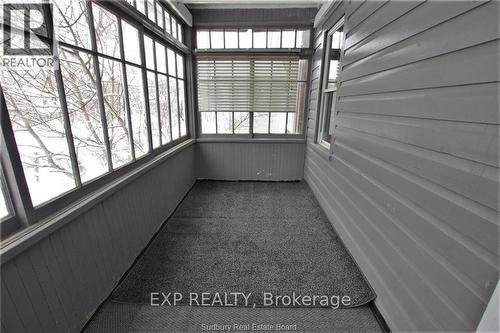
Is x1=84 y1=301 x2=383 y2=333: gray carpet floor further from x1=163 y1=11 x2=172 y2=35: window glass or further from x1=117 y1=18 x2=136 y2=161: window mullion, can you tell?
x1=163 y1=11 x2=172 y2=35: window glass

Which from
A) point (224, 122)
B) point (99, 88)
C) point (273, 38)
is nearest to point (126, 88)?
point (99, 88)

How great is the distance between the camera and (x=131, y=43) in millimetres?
2010

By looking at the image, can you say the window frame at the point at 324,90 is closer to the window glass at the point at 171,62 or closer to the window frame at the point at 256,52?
the window frame at the point at 256,52

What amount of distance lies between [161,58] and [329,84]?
2253 millimetres

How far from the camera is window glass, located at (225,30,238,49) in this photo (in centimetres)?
357

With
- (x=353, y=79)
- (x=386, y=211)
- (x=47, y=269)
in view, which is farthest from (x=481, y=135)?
(x=47, y=269)

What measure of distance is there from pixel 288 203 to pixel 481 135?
101 inches

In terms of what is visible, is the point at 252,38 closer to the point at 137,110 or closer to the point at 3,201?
the point at 137,110

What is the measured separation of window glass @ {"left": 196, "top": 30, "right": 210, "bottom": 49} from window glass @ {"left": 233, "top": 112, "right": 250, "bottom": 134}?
122cm

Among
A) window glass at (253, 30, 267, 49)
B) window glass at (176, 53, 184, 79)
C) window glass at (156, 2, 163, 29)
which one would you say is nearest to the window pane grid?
window glass at (156, 2, 163, 29)

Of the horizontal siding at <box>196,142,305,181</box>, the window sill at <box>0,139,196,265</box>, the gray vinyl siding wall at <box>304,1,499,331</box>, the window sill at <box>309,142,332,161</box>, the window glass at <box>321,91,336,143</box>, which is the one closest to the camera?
the gray vinyl siding wall at <box>304,1,499,331</box>

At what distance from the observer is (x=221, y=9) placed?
3414 mm

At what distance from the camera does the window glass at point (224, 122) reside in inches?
155

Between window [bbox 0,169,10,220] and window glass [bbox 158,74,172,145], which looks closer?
window [bbox 0,169,10,220]
